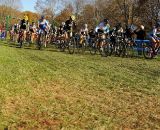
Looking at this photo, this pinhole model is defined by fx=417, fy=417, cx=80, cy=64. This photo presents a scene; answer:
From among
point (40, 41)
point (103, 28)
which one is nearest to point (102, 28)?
point (103, 28)

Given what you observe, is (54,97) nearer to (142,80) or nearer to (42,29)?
(142,80)

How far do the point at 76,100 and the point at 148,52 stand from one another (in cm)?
1382

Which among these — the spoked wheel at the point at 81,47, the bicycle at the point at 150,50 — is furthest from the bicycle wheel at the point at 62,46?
the bicycle at the point at 150,50

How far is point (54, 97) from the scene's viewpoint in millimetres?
8062

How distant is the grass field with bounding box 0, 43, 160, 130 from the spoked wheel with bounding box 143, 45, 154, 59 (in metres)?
9.03

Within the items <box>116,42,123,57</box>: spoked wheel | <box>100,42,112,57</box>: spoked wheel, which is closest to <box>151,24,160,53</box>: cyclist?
<box>116,42,123,57</box>: spoked wheel

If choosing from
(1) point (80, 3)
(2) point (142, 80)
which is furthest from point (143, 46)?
(1) point (80, 3)

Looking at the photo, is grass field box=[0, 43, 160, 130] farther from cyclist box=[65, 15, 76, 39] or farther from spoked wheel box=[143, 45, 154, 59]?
→ cyclist box=[65, 15, 76, 39]

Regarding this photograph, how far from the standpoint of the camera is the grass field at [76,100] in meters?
6.27

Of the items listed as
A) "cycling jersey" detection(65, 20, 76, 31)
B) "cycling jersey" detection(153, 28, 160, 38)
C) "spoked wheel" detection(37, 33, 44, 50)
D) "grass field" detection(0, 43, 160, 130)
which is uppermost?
"cycling jersey" detection(65, 20, 76, 31)

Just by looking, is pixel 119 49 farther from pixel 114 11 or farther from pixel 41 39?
pixel 114 11

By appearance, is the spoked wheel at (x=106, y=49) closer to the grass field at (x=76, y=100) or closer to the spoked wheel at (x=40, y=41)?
the spoked wheel at (x=40, y=41)

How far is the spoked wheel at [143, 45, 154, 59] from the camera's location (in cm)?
2088

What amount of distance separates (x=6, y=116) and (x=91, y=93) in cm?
286
